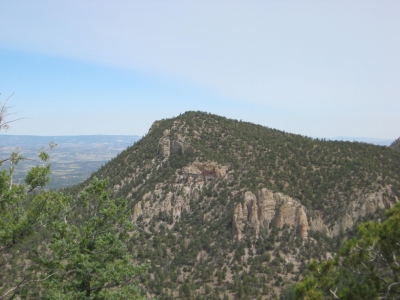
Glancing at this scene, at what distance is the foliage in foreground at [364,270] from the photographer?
8711 millimetres

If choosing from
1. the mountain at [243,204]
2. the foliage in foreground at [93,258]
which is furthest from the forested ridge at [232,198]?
the foliage in foreground at [93,258]

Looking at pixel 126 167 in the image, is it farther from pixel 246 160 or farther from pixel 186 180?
pixel 246 160

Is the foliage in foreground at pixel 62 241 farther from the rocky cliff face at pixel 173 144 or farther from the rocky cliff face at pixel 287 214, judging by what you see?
the rocky cliff face at pixel 173 144

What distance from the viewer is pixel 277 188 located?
39406 millimetres

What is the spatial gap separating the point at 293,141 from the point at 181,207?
20347mm

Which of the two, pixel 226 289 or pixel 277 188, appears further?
pixel 277 188

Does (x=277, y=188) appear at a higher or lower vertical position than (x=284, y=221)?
higher

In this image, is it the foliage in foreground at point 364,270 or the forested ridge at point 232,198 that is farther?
the forested ridge at point 232,198

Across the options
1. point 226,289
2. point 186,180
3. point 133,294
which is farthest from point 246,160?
point 133,294

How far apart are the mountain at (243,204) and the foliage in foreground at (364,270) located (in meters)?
20.9

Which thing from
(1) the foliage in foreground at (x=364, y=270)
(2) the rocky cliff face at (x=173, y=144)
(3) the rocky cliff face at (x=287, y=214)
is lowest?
(3) the rocky cliff face at (x=287, y=214)

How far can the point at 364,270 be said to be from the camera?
9.33 metres

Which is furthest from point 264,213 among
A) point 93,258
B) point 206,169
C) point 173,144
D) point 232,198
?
point 93,258

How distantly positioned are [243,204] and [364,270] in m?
28.9
